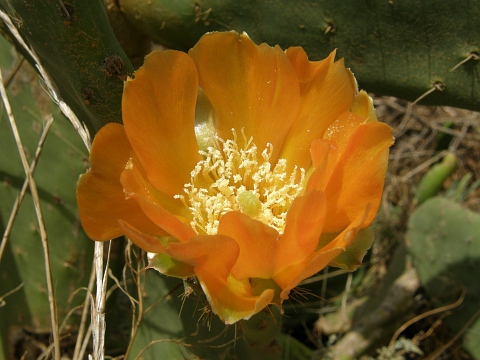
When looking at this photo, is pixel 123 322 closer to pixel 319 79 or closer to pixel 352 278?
pixel 352 278

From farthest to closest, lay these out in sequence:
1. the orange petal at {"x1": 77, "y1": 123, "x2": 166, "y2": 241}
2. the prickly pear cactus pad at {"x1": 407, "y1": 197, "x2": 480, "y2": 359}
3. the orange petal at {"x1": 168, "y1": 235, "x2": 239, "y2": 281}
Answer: the prickly pear cactus pad at {"x1": 407, "y1": 197, "x2": 480, "y2": 359}
the orange petal at {"x1": 77, "y1": 123, "x2": 166, "y2": 241}
the orange petal at {"x1": 168, "y1": 235, "x2": 239, "y2": 281}

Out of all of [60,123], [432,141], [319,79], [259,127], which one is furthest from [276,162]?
[432,141]

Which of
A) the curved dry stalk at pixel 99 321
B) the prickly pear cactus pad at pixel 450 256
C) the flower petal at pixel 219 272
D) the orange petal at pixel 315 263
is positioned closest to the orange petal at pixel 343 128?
the orange petal at pixel 315 263

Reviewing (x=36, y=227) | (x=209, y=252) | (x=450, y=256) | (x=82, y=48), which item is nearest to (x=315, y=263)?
(x=209, y=252)

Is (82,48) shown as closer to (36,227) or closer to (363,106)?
(363,106)

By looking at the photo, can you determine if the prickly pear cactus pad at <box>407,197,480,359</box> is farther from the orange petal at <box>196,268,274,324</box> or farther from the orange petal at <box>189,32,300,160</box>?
the orange petal at <box>196,268,274,324</box>

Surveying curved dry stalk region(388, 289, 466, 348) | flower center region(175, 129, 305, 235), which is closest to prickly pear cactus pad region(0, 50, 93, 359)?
flower center region(175, 129, 305, 235)
